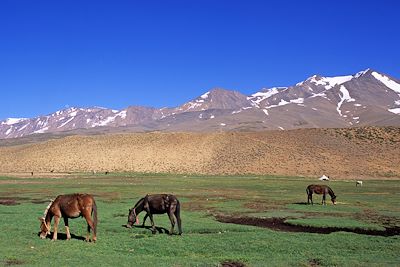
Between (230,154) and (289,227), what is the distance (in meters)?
81.1

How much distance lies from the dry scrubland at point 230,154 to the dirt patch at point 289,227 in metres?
59.9

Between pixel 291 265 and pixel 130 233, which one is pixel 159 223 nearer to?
pixel 130 233

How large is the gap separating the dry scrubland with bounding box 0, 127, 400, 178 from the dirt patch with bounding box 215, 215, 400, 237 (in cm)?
5994

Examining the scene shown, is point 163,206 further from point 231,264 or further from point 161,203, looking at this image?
point 231,264

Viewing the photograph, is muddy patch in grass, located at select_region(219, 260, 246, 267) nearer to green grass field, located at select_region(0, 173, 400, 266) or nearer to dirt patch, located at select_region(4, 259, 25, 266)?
green grass field, located at select_region(0, 173, 400, 266)

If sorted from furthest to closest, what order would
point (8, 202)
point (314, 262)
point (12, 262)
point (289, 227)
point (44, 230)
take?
point (8, 202)
point (289, 227)
point (44, 230)
point (314, 262)
point (12, 262)

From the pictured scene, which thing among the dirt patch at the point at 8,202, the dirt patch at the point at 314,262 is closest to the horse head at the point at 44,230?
the dirt patch at the point at 314,262

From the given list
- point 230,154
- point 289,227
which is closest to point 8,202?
point 289,227

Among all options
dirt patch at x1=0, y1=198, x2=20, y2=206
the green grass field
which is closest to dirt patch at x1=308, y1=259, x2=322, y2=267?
the green grass field

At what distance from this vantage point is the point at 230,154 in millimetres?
107250

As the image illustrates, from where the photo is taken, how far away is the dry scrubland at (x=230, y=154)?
304ft

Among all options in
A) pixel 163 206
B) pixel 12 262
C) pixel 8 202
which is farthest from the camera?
pixel 8 202

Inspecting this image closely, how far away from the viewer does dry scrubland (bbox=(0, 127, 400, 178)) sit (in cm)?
9269

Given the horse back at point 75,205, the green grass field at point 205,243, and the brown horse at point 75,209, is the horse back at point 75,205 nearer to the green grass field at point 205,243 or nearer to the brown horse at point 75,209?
the brown horse at point 75,209
